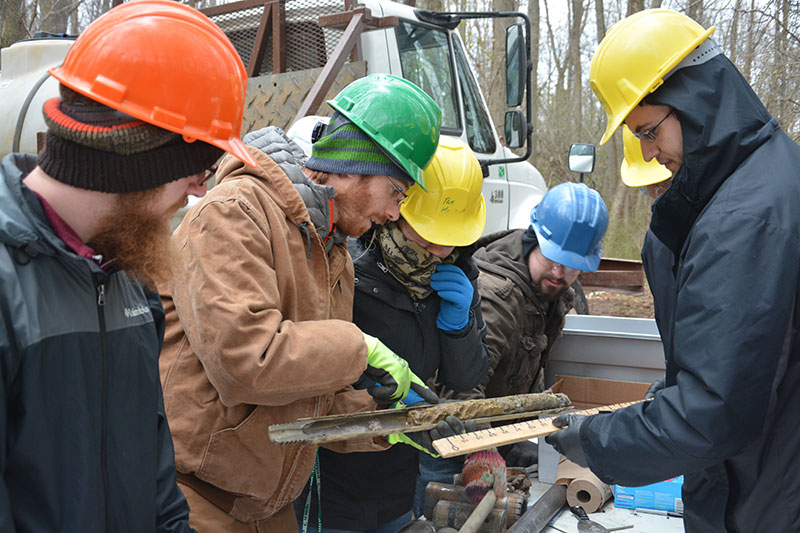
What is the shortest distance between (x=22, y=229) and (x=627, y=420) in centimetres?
168

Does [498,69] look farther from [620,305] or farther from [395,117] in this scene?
[395,117]

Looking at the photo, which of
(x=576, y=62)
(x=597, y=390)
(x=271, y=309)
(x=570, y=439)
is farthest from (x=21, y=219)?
(x=576, y=62)

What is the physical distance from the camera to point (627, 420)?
6.74ft

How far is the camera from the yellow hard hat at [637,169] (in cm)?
361

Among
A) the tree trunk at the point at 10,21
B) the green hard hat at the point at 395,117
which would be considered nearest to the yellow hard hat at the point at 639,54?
the green hard hat at the point at 395,117

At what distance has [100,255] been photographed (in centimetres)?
141

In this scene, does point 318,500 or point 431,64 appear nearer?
point 318,500

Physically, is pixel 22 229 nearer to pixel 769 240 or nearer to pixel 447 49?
pixel 769 240

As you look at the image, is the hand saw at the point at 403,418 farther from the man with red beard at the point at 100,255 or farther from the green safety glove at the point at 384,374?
the man with red beard at the point at 100,255

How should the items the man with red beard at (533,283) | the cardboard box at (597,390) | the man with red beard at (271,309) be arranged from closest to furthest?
the man with red beard at (271,309), the man with red beard at (533,283), the cardboard box at (597,390)

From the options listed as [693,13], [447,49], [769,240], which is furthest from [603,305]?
[769,240]

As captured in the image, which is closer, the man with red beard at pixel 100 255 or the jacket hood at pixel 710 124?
the man with red beard at pixel 100 255

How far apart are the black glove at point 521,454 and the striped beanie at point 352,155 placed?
1.91m

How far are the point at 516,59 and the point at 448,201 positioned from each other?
8.02 ft
